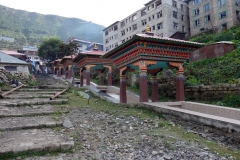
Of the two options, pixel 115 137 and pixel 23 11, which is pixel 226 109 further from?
pixel 23 11

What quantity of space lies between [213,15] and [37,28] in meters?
92.0

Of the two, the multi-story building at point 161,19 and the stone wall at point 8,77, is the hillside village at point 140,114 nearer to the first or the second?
the stone wall at point 8,77

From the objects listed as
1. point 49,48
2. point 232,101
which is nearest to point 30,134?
point 232,101

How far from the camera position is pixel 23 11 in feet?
381

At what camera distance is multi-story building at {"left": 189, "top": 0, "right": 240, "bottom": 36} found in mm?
33031

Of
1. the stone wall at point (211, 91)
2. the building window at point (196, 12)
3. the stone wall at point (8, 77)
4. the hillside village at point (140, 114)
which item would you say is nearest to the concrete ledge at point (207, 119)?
the hillside village at point (140, 114)

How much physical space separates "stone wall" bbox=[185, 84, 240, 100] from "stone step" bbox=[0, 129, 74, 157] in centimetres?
997

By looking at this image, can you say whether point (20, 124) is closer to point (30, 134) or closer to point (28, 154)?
point (30, 134)

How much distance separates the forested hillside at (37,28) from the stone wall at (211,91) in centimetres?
6907

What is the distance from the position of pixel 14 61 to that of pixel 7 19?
8722 cm

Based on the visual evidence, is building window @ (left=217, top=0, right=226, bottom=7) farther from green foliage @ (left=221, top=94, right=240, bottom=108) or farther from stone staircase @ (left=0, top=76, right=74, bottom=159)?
stone staircase @ (left=0, top=76, right=74, bottom=159)

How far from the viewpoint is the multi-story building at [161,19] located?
3912 centimetres

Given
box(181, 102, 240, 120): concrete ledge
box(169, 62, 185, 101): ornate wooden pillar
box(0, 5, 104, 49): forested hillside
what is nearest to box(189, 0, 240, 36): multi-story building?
box(169, 62, 185, 101): ornate wooden pillar

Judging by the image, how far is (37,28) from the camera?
101625 millimetres
